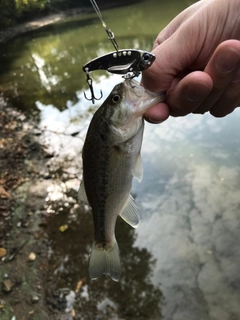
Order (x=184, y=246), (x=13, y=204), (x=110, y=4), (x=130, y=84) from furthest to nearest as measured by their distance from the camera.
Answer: (x=110, y=4), (x=13, y=204), (x=184, y=246), (x=130, y=84)

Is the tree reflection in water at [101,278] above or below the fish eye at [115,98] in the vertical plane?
below

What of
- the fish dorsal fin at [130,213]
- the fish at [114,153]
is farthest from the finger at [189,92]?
the fish dorsal fin at [130,213]

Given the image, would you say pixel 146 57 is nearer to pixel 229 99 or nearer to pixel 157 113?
pixel 157 113

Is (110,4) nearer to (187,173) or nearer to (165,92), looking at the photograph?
(187,173)

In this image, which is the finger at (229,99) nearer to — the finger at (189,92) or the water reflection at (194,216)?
the finger at (189,92)

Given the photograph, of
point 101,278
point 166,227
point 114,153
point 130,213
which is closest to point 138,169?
point 114,153

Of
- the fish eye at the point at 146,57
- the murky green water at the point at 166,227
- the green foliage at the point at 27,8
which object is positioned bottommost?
the green foliage at the point at 27,8

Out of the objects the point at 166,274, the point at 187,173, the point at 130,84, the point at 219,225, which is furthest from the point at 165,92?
the point at 187,173
